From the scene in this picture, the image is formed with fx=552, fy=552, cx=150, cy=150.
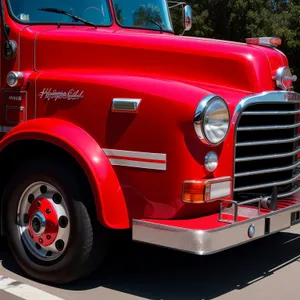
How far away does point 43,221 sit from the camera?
164 inches

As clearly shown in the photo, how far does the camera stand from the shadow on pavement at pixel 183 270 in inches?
167

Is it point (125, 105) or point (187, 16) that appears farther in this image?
point (187, 16)

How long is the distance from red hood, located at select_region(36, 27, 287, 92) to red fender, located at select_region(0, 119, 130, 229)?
0.62 metres

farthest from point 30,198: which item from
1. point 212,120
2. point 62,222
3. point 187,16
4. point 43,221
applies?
point 187,16

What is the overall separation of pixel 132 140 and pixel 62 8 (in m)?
1.64

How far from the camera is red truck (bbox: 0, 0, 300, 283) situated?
3.71 metres

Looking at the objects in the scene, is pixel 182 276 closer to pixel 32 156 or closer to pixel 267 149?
pixel 267 149

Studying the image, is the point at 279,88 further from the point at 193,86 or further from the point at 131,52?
the point at 131,52

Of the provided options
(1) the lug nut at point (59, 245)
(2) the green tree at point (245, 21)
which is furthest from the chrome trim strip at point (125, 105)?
(2) the green tree at point (245, 21)

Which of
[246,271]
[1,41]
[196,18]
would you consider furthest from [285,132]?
[196,18]

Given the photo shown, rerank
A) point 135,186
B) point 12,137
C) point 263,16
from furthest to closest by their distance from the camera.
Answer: point 263,16 < point 12,137 < point 135,186

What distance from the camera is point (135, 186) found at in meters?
3.86

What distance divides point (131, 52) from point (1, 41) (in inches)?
47.2

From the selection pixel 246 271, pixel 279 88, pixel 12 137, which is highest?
pixel 279 88
